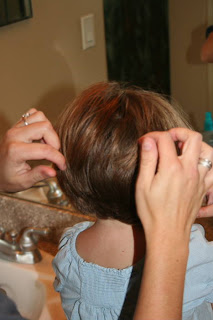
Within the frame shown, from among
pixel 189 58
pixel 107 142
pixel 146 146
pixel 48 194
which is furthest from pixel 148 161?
pixel 48 194

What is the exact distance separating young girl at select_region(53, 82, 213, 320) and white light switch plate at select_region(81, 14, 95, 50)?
49 cm

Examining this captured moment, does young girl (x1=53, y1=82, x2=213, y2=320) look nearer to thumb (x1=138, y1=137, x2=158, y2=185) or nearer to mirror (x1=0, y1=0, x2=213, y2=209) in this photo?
thumb (x1=138, y1=137, x2=158, y2=185)

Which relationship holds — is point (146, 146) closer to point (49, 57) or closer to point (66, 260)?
point (66, 260)

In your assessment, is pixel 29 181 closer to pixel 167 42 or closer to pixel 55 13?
pixel 167 42

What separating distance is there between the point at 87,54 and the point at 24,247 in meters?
0.61

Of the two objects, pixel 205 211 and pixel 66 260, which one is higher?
pixel 205 211

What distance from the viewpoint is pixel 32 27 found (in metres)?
1.34

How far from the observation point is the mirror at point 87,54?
115cm

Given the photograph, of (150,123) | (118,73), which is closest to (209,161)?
(150,123)

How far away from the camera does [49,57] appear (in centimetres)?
137

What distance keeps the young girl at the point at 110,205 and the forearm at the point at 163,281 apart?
165mm

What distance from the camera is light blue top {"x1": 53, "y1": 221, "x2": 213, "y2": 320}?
2.71 ft

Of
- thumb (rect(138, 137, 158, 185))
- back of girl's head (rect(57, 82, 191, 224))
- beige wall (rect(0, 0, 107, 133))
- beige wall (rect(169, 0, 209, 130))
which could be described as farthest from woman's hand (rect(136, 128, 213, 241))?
beige wall (rect(0, 0, 107, 133))

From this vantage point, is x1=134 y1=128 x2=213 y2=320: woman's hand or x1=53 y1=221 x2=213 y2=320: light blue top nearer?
x1=134 y1=128 x2=213 y2=320: woman's hand
